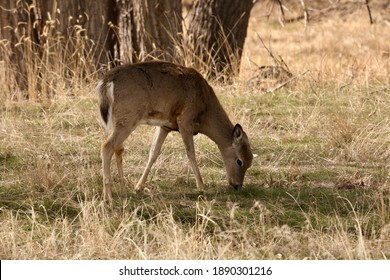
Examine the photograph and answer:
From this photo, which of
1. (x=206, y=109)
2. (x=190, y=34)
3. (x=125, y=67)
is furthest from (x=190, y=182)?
(x=190, y=34)

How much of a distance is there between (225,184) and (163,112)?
3.14ft

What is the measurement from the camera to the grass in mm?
7133

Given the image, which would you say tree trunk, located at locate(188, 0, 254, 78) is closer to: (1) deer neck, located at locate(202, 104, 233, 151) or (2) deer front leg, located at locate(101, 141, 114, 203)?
(1) deer neck, located at locate(202, 104, 233, 151)

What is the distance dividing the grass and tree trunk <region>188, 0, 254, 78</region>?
1.06m

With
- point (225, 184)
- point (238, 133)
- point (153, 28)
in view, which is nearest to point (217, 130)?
point (238, 133)

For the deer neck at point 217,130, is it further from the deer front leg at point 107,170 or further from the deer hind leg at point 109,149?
the deer front leg at point 107,170

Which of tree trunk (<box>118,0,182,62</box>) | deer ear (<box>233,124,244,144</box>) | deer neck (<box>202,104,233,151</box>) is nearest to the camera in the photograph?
deer ear (<box>233,124,244,144</box>)

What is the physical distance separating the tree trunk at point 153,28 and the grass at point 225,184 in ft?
3.92

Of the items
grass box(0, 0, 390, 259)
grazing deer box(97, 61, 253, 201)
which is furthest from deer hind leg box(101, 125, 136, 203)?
grass box(0, 0, 390, 259)

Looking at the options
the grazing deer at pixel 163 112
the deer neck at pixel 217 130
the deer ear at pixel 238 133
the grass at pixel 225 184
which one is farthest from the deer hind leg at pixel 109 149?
the deer ear at pixel 238 133

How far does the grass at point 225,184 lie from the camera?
7133 mm

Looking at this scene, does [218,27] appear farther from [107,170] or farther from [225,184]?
[107,170]

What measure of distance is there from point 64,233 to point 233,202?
1736 millimetres
